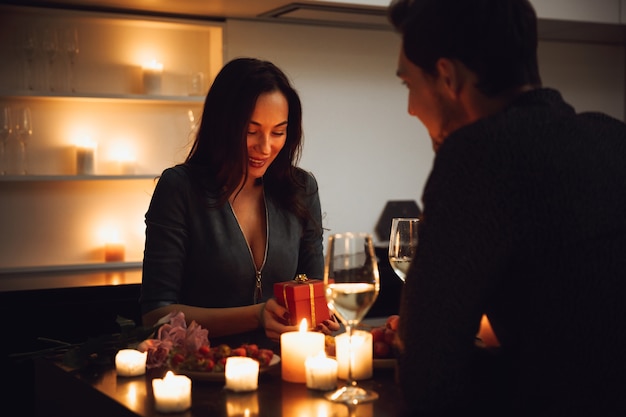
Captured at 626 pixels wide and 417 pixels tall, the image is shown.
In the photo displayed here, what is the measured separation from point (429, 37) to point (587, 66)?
4.11 m

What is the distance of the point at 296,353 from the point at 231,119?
90 cm

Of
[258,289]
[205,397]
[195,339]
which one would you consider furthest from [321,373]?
[258,289]

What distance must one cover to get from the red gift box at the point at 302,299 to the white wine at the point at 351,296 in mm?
471

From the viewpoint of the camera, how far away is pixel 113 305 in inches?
134

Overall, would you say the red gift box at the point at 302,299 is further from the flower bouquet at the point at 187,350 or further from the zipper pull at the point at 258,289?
the zipper pull at the point at 258,289

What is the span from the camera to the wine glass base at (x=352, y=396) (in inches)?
51.4

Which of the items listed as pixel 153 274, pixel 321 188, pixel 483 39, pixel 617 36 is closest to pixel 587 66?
pixel 617 36

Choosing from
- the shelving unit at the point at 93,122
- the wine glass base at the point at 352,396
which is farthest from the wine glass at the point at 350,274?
the shelving unit at the point at 93,122

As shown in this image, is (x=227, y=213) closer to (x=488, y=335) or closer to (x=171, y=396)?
(x=171, y=396)

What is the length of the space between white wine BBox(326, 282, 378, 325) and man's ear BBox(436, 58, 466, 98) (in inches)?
11.8

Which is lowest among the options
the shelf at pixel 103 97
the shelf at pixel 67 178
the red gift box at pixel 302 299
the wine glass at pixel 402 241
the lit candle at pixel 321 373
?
the lit candle at pixel 321 373

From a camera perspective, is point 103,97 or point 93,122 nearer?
point 103,97

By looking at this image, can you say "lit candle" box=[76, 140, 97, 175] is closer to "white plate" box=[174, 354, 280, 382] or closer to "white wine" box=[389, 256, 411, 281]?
"white wine" box=[389, 256, 411, 281]

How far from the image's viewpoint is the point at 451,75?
1095 millimetres
